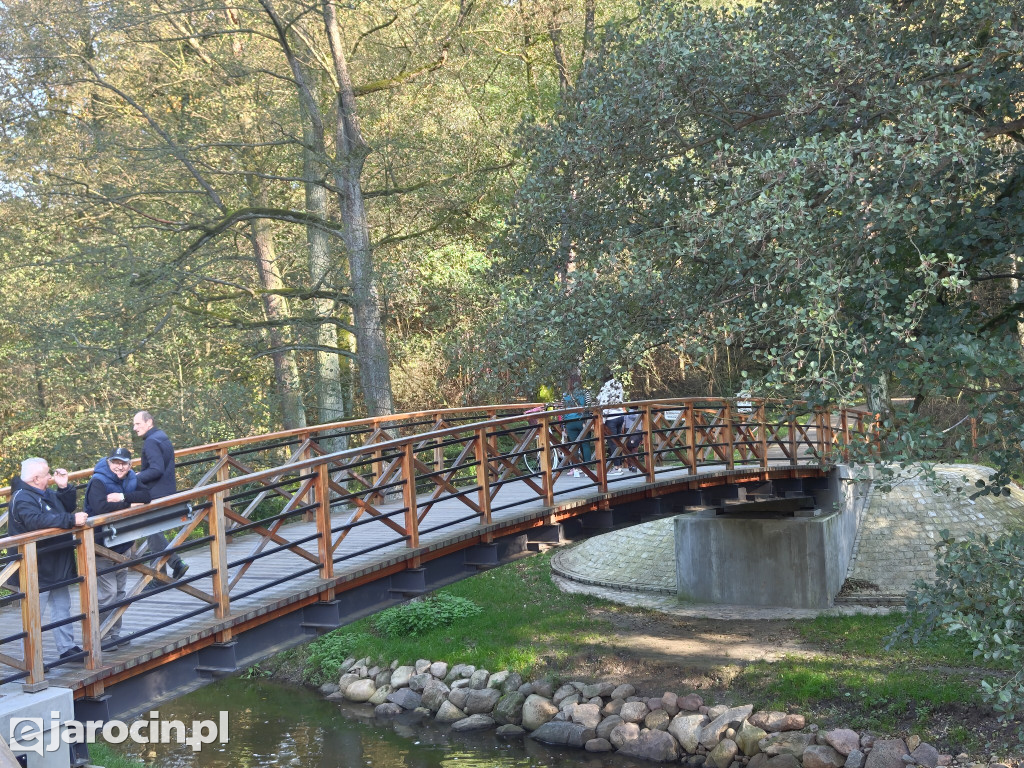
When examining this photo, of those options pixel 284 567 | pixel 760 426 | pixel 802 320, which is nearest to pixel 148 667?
pixel 284 567

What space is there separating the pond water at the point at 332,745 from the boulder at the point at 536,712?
30cm

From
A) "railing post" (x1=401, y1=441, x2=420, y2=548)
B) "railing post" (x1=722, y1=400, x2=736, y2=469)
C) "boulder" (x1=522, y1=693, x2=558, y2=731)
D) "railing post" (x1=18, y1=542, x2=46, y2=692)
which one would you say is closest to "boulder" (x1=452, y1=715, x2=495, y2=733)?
"boulder" (x1=522, y1=693, x2=558, y2=731)

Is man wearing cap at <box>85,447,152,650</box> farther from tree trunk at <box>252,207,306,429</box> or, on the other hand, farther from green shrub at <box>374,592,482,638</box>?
green shrub at <box>374,592,482,638</box>

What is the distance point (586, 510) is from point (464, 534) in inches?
94.6

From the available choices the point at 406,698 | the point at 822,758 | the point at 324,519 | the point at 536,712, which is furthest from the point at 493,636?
the point at 324,519

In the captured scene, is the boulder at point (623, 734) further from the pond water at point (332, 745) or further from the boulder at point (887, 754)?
the boulder at point (887, 754)

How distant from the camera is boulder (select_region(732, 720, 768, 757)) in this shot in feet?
41.3

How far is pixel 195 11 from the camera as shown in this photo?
1606 centimetres

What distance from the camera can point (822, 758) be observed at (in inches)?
474

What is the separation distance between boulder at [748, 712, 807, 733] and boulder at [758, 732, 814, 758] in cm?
15

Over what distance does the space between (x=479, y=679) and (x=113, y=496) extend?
9.39m

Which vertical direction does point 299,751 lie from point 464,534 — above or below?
below

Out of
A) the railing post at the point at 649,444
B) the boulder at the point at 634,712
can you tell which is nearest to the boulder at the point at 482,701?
the boulder at the point at 634,712

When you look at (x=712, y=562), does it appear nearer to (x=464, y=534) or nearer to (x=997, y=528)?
(x=997, y=528)
